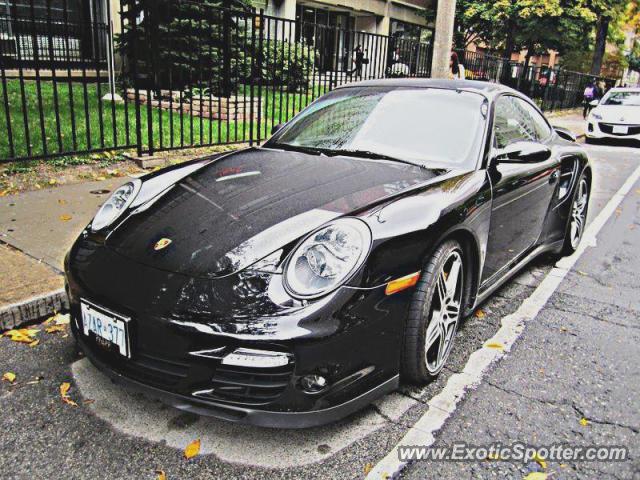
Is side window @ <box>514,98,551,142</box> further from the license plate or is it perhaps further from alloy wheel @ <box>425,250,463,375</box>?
the license plate

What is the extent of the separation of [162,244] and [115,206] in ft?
2.26

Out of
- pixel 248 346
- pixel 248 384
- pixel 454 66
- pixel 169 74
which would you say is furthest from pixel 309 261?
pixel 454 66

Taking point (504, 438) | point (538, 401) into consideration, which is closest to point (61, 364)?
point (504, 438)

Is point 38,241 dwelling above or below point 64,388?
above

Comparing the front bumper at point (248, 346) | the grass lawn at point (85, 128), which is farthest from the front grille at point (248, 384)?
the grass lawn at point (85, 128)

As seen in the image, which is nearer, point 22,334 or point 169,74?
point 22,334

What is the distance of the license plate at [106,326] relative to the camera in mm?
2295

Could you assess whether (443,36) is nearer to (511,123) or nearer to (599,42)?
(511,123)

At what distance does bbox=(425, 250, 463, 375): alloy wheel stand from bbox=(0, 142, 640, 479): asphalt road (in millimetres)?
152

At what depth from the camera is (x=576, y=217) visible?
5188 millimetres

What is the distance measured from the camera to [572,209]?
4926 millimetres

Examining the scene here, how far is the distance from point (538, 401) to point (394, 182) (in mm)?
1311

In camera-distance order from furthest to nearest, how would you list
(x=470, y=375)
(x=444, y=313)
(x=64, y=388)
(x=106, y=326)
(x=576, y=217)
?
1. (x=576, y=217)
2. (x=470, y=375)
3. (x=444, y=313)
4. (x=64, y=388)
5. (x=106, y=326)

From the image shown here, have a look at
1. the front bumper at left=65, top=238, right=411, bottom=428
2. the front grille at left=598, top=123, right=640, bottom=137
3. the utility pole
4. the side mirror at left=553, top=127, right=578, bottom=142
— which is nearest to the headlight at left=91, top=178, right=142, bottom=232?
the front bumper at left=65, top=238, right=411, bottom=428
